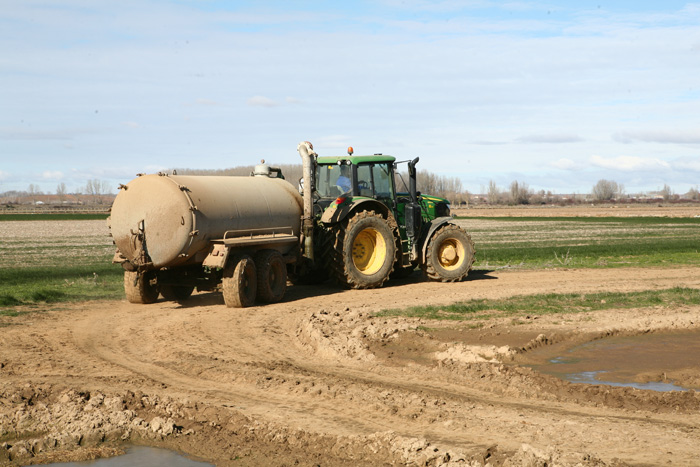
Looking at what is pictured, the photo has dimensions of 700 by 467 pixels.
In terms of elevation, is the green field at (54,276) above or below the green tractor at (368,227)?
below

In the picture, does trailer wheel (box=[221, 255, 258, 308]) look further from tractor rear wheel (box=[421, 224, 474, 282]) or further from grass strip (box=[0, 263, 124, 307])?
tractor rear wheel (box=[421, 224, 474, 282])

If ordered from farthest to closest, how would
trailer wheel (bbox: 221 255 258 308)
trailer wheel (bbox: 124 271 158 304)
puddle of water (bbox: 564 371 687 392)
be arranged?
trailer wheel (bbox: 124 271 158 304)
trailer wheel (bbox: 221 255 258 308)
puddle of water (bbox: 564 371 687 392)

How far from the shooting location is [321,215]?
17.4 meters

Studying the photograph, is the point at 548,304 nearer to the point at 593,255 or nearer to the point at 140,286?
the point at 140,286

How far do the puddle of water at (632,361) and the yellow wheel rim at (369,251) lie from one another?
678cm

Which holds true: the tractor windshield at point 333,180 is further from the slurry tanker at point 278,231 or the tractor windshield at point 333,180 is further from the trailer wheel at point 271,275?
the trailer wheel at point 271,275

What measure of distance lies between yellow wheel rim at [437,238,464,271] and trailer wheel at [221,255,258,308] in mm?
5976

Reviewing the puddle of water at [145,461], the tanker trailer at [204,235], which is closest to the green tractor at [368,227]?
the tanker trailer at [204,235]

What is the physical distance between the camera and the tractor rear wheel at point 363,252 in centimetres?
1719

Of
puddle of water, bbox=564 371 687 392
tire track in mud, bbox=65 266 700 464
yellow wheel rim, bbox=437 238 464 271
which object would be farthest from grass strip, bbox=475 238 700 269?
puddle of water, bbox=564 371 687 392

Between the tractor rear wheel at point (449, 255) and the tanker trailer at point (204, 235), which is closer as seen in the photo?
the tanker trailer at point (204, 235)

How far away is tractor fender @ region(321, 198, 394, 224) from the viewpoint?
17.0 meters

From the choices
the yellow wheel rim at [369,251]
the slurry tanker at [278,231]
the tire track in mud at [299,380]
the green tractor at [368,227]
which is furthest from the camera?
the yellow wheel rim at [369,251]

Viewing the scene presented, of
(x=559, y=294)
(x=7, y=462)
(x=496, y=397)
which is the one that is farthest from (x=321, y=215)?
(x=7, y=462)
